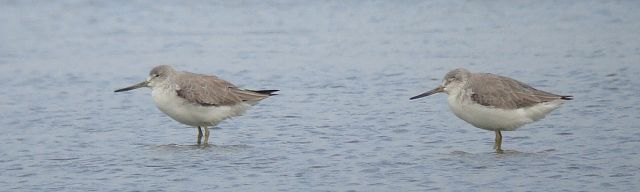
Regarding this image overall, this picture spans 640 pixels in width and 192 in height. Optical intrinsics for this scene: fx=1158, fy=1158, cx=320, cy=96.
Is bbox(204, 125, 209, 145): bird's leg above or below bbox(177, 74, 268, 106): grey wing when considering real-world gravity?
below

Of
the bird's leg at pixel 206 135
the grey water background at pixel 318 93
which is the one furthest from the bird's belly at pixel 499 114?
the bird's leg at pixel 206 135

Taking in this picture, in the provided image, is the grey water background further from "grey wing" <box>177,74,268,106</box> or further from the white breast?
"grey wing" <box>177,74,268,106</box>

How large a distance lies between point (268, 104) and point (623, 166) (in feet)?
14.6

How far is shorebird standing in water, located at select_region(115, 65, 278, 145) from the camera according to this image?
10297mm

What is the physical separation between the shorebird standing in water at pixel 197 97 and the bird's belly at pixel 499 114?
6.46 ft

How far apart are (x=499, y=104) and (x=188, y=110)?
2739 millimetres

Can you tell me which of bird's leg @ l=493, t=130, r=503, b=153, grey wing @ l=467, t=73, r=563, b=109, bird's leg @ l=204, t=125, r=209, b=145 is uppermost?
grey wing @ l=467, t=73, r=563, b=109

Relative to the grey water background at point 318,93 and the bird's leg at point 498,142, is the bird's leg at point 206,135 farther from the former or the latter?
the bird's leg at point 498,142

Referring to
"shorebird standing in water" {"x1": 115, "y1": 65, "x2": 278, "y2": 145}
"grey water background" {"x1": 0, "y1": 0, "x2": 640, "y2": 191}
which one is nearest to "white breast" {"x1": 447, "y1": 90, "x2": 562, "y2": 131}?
"grey water background" {"x1": 0, "y1": 0, "x2": 640, "y2": 191}

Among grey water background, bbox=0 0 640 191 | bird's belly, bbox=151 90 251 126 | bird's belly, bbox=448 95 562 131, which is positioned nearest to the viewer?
grey water background, bbox=0 0 640 191

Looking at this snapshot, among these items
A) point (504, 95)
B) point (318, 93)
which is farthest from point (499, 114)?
point (318, 93)

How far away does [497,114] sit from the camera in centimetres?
959

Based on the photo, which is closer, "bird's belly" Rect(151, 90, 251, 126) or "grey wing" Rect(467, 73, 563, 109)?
"grey wing" Rect(467, 73, 563, 109)

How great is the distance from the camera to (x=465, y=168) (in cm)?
884
